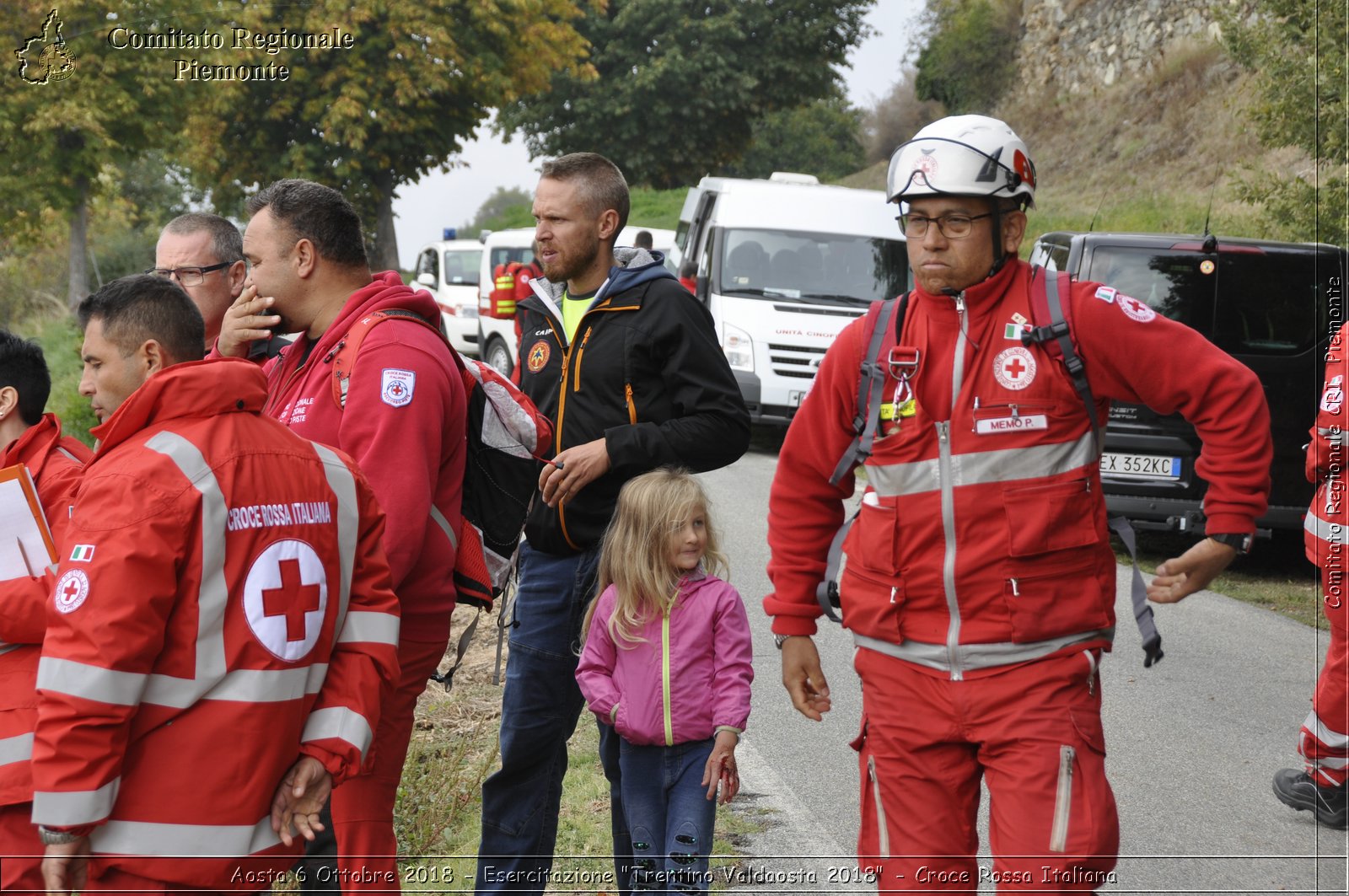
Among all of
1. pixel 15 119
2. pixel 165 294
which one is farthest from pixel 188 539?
pixel 15 119

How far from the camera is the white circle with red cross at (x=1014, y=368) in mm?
3080

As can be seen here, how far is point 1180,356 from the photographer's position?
3.03 metres

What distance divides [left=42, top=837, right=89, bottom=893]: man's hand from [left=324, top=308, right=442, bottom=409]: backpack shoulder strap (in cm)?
126

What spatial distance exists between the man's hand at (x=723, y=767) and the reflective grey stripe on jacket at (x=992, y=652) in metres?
0.80

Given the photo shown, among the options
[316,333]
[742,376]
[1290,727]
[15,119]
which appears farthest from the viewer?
[15,119]

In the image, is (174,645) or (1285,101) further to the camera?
(1285,101)

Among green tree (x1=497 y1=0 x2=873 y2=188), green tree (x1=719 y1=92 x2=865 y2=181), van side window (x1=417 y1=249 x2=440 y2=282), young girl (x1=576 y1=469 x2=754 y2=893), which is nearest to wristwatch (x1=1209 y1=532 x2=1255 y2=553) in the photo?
young girl (x1=576 y1=469 x2=754 y2=893)

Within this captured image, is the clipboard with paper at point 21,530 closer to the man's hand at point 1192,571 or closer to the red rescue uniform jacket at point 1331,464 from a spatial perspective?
the man's hand at point 1192,571

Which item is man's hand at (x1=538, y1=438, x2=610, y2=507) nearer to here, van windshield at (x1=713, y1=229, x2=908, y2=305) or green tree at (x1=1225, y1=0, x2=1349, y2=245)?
green tree at (x1=1225, y1=0, x2=1349, y2=245)

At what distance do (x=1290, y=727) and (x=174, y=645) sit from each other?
5859 millimetres

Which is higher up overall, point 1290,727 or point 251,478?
point 251,478

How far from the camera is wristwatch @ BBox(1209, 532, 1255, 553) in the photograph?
302cm

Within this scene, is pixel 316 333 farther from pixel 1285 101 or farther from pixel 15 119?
pixel 15 119

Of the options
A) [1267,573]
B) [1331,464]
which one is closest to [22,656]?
[1331,464]
